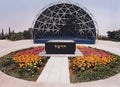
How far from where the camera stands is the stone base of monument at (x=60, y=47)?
25.8 metres

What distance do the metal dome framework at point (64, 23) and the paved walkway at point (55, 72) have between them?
61.7 ft

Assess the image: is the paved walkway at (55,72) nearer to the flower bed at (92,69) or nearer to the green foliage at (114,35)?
→ the flower bed at (92,69)

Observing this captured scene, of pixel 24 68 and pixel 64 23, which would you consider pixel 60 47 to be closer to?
pixel 24 68

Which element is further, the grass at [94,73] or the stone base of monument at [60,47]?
the stone base of monument at [60,47]

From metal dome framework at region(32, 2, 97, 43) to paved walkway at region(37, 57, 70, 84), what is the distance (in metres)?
18.8

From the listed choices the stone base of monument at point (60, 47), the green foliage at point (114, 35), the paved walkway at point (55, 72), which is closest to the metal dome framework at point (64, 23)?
the green foliage at point (114, 35)

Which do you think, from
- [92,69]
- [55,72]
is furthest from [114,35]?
[55,72]

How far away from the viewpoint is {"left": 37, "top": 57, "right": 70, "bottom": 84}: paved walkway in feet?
50.9

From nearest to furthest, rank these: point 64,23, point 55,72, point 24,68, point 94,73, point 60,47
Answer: point 94,73 < point 55,72 < point 24,68 < point 60,47 < point 64,23

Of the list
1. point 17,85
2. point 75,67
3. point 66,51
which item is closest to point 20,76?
point 17,85

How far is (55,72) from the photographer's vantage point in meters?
17.6

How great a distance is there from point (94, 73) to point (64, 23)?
29.1m

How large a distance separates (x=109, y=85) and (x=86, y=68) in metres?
3.93

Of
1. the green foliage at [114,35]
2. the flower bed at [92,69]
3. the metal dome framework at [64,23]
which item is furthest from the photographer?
the green foliage at [114,35]
